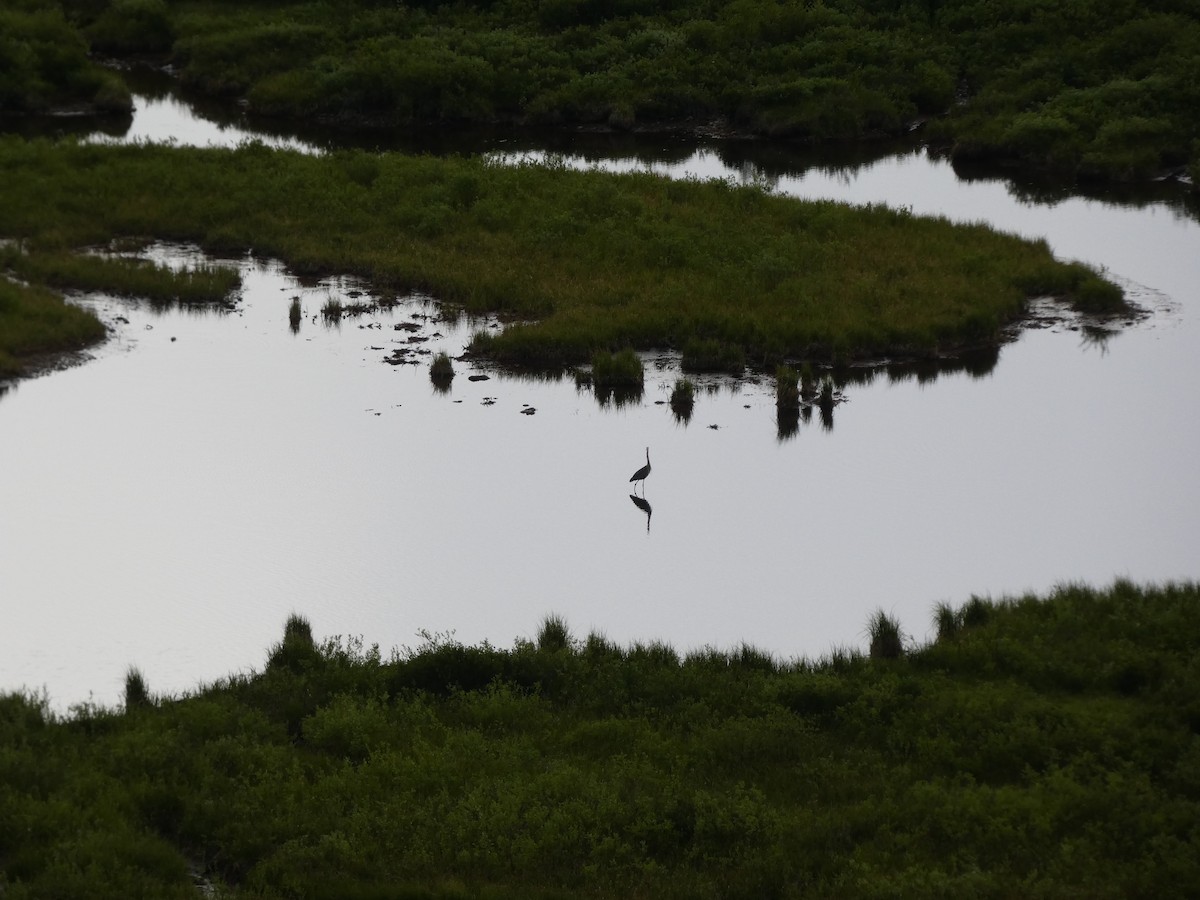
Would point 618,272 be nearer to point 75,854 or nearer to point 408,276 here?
point 408,276

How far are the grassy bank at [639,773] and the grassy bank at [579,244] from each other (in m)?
10.8

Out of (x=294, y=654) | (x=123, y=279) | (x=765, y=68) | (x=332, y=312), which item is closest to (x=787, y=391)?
(x=332, y=312)

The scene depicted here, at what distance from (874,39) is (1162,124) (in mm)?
9601

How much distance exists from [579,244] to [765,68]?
17.4 metres

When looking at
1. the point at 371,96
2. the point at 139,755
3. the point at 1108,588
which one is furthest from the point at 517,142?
the point at 139,755

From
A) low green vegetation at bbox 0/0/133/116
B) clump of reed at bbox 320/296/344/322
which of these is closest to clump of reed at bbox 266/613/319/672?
clump of reed at bbox 320/296/344/322

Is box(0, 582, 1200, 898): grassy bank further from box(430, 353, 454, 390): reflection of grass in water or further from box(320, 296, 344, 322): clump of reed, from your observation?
box(320, 296, 344, 322): clump of reed

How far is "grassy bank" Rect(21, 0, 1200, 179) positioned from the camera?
3866 centimetres

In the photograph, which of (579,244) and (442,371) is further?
(579,244)

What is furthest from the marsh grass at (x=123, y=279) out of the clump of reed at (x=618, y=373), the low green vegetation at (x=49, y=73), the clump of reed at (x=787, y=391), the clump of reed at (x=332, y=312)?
the low green vegetation at (x=49, y=73)

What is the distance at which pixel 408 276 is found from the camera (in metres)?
27.2

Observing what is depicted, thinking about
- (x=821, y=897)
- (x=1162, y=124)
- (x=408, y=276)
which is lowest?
(x=821, y=897)

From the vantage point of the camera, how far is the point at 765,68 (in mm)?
43156

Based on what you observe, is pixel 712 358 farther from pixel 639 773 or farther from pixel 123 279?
pixel 639 773
